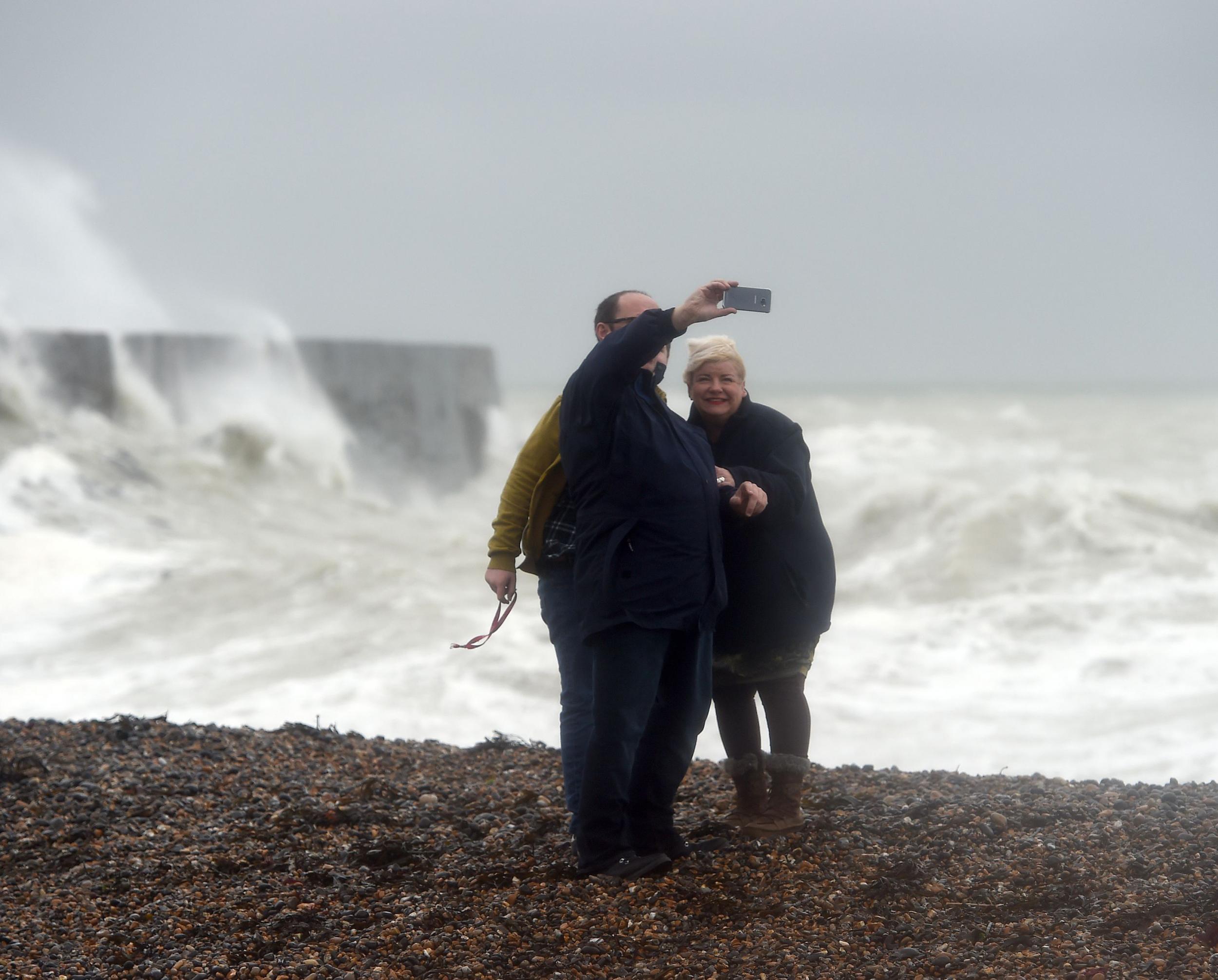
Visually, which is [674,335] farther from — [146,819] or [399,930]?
[146,819]

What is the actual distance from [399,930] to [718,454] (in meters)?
1.55

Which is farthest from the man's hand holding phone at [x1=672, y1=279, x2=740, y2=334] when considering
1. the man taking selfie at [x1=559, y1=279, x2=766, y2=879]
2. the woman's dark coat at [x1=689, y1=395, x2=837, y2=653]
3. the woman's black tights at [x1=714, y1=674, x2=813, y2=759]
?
the woman's black tights at [x1=714, y1=674, x2=813, y2=759]

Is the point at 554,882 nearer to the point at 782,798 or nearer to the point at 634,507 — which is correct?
the point at 782,798

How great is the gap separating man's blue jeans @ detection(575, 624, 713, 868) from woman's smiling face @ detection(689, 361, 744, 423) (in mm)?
646

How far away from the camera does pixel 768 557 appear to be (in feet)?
11.6

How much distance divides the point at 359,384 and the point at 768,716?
19.6 m

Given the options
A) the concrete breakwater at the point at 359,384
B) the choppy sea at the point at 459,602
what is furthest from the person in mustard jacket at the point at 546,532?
the concrete breakwater at the point at 359,384

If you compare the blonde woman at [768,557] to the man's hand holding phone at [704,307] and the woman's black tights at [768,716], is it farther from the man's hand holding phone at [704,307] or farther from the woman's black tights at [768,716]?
the man's hand holding phone at [704,307]

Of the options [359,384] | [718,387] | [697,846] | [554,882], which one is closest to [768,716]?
[697,846]

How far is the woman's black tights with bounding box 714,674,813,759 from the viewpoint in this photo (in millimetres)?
3643

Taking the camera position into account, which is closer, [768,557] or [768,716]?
[768,557]

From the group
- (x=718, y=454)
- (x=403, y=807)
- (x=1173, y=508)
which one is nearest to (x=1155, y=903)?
(x=718, y=454)

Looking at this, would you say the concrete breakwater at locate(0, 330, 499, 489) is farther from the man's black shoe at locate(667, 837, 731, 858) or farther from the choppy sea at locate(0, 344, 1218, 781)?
the man's black shoe at locate(667, 837, 731, 858)

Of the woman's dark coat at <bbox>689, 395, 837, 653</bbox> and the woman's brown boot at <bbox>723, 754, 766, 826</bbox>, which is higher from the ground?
the woman's dark coat at <bbox>689, 395, 837, 653</bbox>
